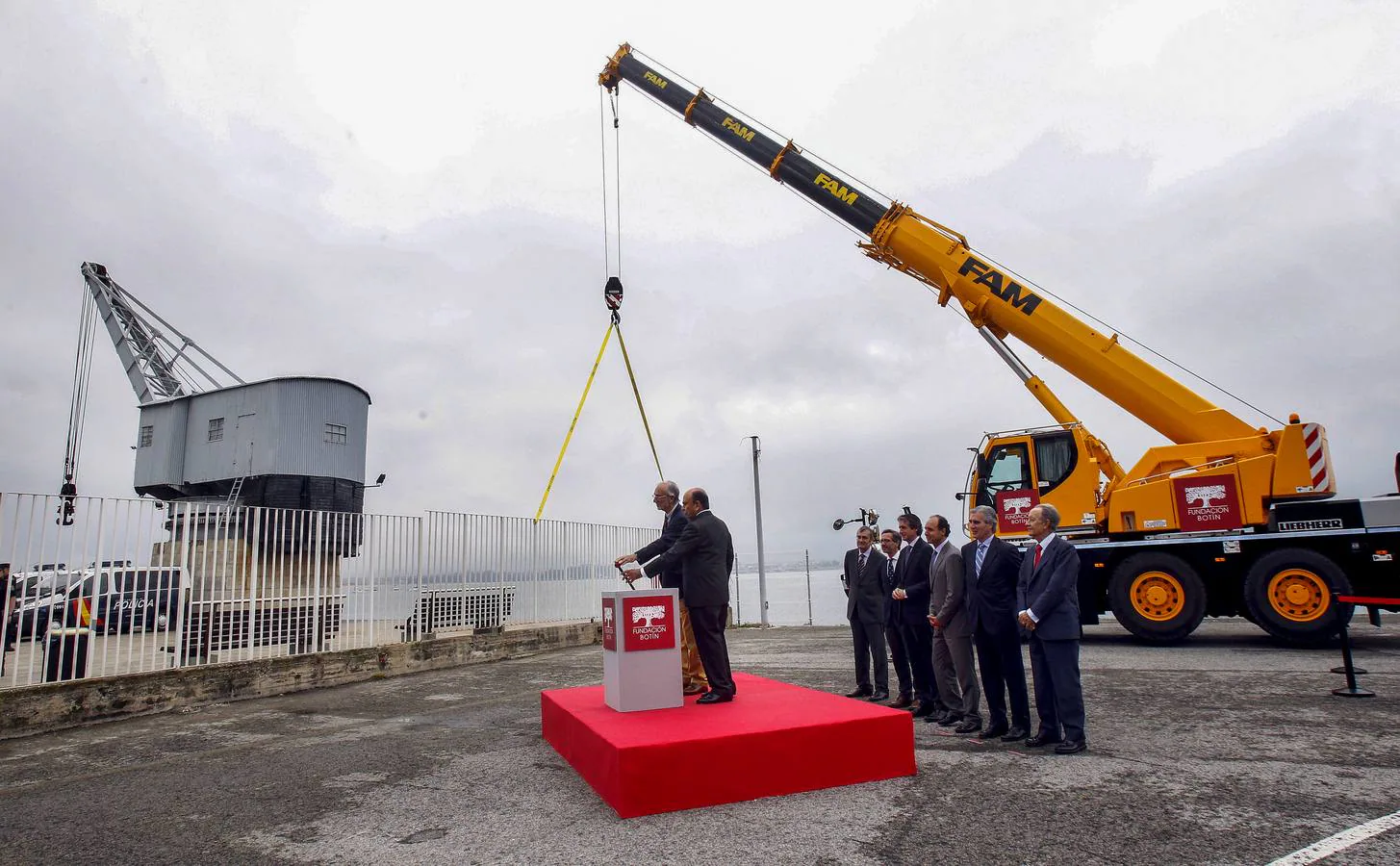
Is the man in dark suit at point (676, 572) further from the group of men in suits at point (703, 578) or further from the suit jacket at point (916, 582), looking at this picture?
the suit jacket at point (916, 582)

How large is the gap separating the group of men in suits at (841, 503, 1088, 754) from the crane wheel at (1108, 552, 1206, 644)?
4994mm

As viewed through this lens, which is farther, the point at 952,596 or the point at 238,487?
the point at 238,487

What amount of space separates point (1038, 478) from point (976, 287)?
310 cm

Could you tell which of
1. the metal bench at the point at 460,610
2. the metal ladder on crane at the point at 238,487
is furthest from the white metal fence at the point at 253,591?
the metal ladder on crane at the point at 238,487

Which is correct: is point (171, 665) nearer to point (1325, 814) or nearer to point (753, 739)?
point (753, 739)

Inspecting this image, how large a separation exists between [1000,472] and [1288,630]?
13.3 ft

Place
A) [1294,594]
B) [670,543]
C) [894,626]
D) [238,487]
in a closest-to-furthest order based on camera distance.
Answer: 1. [670,543]
2. [894,626]
3. [1294,594]
4. [238,487]

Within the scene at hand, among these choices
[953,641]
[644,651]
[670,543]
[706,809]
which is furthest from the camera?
[670,543]

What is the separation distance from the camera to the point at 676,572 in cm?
607

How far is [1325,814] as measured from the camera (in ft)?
12.5

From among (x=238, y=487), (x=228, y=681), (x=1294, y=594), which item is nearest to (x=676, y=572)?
(x=228, y=681)

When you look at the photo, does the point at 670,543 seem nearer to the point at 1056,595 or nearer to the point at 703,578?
the point at 703,578

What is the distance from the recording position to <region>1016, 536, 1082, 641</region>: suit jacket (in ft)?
17.0

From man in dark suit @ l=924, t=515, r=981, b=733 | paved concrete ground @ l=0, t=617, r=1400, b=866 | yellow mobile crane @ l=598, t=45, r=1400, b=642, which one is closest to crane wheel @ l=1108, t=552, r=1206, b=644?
yellow mobile crane @ l=598, t=45, r=1400, b=642
